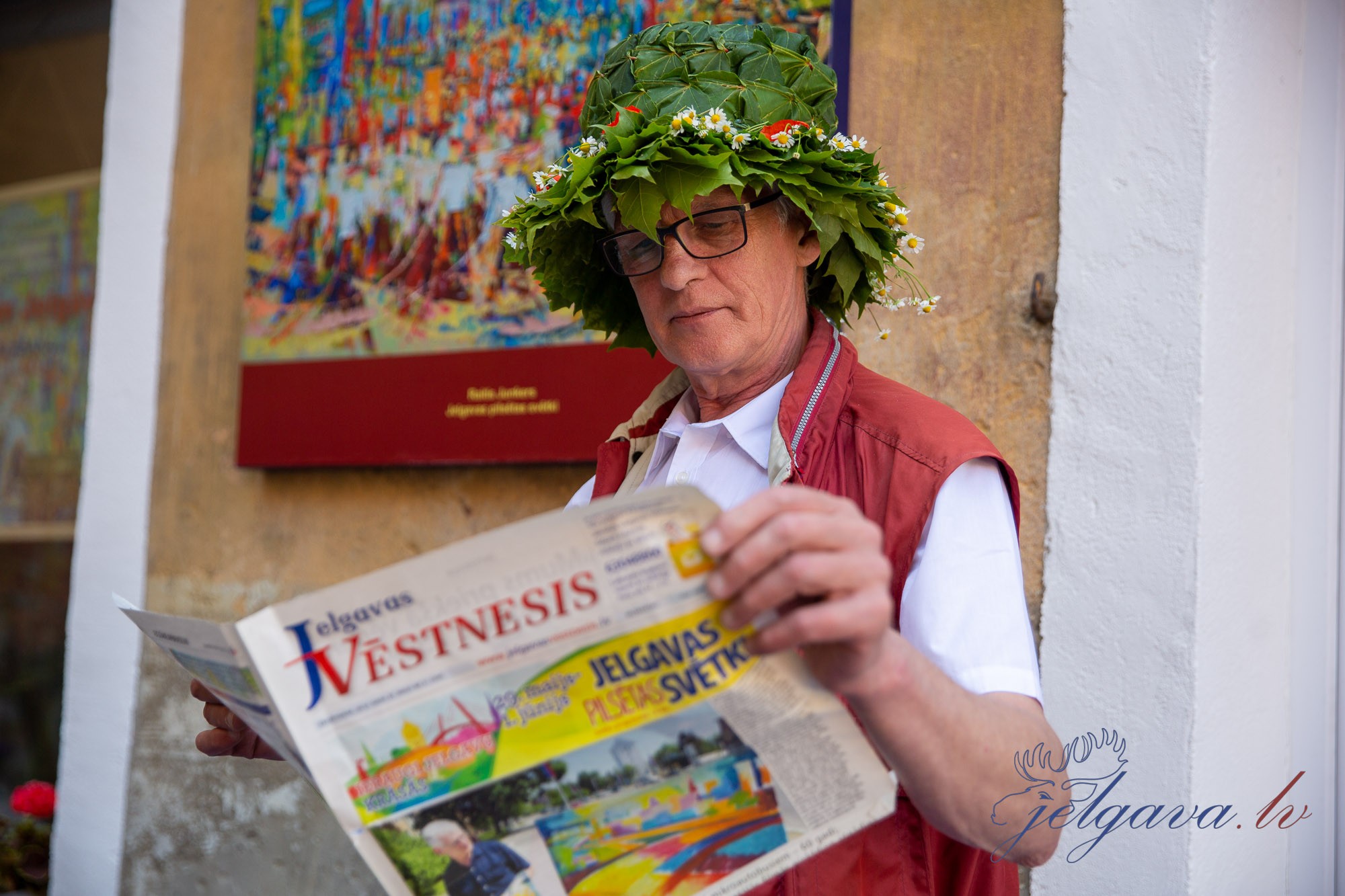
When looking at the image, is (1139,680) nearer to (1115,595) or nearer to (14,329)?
(1115,595)

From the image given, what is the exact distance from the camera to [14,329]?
14.8ft

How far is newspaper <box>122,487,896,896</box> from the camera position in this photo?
983 mm

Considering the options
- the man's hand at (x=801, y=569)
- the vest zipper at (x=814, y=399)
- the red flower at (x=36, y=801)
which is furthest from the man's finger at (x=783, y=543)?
the red flower at (x=36, y=801)

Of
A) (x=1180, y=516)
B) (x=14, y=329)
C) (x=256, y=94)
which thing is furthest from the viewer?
(x=14, y=329)

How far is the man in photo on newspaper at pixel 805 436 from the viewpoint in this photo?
99 centimetres

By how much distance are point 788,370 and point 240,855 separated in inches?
101

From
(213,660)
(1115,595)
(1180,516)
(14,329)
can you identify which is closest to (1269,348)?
(1180,516)

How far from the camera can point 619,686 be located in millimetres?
1048

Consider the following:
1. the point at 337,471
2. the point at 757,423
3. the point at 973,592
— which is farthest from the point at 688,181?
the point at 337,471

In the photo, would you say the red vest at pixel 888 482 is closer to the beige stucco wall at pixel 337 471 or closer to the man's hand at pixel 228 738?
the man's hand at pixel 228 738

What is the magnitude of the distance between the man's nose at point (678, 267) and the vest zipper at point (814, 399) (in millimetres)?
238

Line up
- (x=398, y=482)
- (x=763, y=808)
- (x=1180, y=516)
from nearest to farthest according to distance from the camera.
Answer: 1. (x=763, y=808)
2. (x=1180, y=516)
3. (x=398, y=482)

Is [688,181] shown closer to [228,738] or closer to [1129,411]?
[228,738]

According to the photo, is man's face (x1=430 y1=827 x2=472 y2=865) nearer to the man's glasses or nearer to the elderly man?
the elderly man
